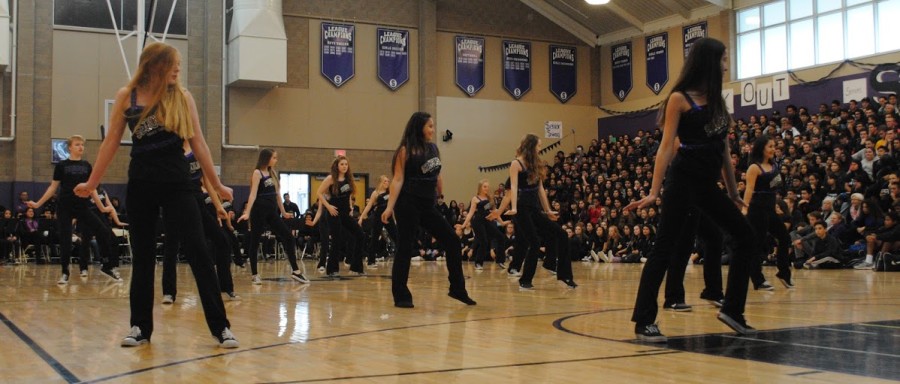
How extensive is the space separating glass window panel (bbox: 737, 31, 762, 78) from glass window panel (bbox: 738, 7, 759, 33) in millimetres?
191

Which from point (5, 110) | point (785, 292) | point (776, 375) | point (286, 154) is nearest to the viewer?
point (776, 375)

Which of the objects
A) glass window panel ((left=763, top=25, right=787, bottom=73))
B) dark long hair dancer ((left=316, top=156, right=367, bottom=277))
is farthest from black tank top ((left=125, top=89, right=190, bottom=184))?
glass window panel ((left=763, top=25, right=787, bottom=73))

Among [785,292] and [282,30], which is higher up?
[282,30]

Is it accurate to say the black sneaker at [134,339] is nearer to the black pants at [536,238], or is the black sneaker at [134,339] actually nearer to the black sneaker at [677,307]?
the black sneaker at [677,307]

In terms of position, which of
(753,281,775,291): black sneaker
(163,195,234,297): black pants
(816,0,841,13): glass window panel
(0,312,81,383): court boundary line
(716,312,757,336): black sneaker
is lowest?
(0,312,81,383): court boundary line

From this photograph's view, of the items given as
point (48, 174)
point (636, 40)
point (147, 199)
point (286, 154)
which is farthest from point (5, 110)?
point (147, 199)

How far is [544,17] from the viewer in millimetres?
32844

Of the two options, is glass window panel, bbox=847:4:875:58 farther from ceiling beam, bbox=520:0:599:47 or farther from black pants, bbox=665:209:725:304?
black pants, bbox=665:209:725:304

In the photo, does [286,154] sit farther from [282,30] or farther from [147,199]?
[147,199]

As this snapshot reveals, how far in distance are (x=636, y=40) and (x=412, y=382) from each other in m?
28.9

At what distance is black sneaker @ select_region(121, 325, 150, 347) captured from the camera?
18.6 feet

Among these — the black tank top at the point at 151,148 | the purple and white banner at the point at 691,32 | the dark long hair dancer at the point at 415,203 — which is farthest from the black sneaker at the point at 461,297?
the purple and white banner at the point at 691,32

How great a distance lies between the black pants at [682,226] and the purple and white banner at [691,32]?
23720 millimetres

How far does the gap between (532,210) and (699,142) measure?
17.0 feet
